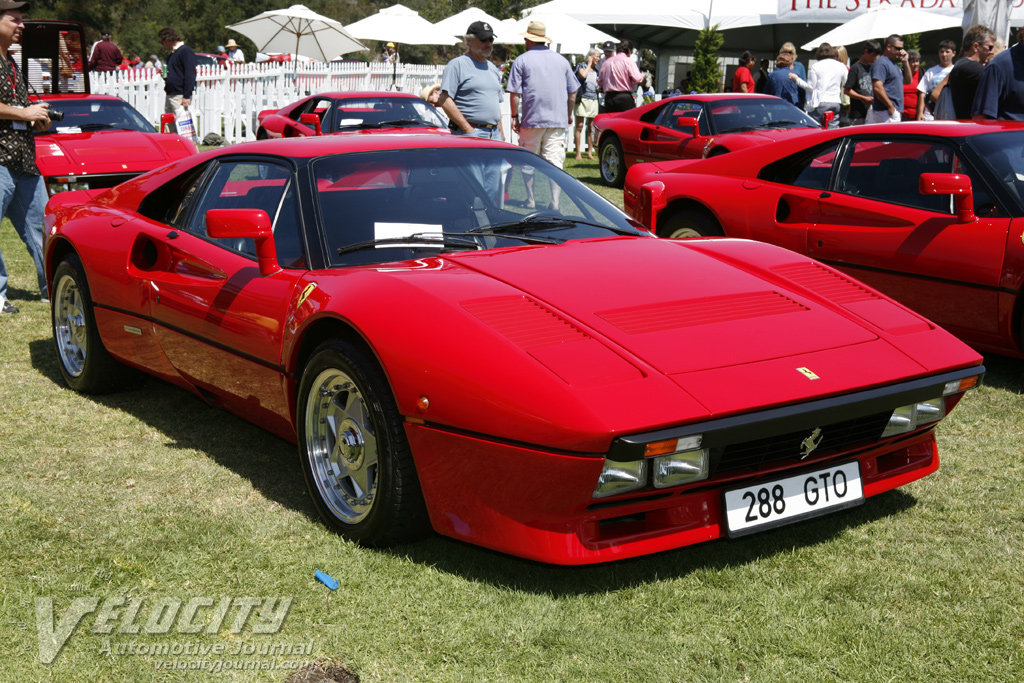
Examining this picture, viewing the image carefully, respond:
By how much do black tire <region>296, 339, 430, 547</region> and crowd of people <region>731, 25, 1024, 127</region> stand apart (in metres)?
5.62

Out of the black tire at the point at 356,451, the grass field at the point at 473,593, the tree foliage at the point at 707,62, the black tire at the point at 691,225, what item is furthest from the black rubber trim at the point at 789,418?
the tree foliage at the point at 707,62

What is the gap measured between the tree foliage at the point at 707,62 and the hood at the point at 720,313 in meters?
20.5

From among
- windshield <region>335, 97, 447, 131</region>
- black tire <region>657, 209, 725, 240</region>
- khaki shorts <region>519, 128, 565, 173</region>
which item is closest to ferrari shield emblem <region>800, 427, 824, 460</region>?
black tire <region>657, 209, 725, 240</region>

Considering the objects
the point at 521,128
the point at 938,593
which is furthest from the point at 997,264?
the point at 521,128

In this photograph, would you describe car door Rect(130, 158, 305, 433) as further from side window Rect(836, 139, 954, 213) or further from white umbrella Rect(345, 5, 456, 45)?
white umbrella Rect(345, 5, 456, 45)

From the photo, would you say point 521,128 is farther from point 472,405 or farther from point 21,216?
point 472,405

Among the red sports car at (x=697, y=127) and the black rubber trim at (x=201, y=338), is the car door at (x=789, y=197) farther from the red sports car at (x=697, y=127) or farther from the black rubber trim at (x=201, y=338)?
the red sports car at (x=697, y=127)

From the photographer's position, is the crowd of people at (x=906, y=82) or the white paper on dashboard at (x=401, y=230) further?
the crowd of people at (x=906, y=82)

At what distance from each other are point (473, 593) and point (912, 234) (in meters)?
3.39

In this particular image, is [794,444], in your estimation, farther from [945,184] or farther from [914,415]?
[945,184]

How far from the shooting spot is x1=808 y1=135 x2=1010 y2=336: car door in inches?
194

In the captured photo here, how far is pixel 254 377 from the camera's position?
3648 millimetres

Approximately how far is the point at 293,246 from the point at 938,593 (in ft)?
7.65

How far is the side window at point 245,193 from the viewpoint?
3.84m
